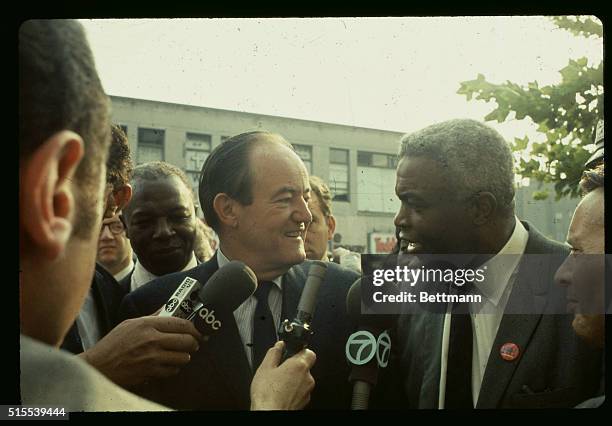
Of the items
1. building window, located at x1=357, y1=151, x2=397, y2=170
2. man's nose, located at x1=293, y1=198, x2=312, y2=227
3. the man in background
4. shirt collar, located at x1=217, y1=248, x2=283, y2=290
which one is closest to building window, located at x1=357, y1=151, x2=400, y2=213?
building window, located at x1=357, y1=151, x2=397, y2=170

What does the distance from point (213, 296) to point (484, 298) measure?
1167 mm

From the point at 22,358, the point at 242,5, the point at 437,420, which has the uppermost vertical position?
the point at 242,5

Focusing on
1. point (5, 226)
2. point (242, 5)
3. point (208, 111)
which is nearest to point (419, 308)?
point (208, 111)

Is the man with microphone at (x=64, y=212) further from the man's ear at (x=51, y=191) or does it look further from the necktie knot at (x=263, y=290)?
the necktie knot at (x=263, y=290)

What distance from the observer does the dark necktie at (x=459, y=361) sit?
310 cm

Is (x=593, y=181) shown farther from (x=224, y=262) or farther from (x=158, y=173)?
(x=158, y=173)

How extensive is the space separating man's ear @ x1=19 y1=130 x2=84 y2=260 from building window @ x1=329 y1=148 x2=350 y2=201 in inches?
41.3

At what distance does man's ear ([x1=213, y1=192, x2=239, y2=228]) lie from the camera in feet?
10.1

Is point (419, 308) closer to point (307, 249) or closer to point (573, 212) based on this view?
point (307, 249)

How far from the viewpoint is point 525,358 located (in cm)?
306

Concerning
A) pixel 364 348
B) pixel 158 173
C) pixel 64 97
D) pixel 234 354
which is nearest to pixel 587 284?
pixel 364 348

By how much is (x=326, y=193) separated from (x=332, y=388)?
0.83m

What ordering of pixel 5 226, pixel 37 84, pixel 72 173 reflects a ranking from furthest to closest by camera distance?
pixel 5 226, pixel 37 84, pixel 72 173

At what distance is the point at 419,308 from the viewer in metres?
3.10
